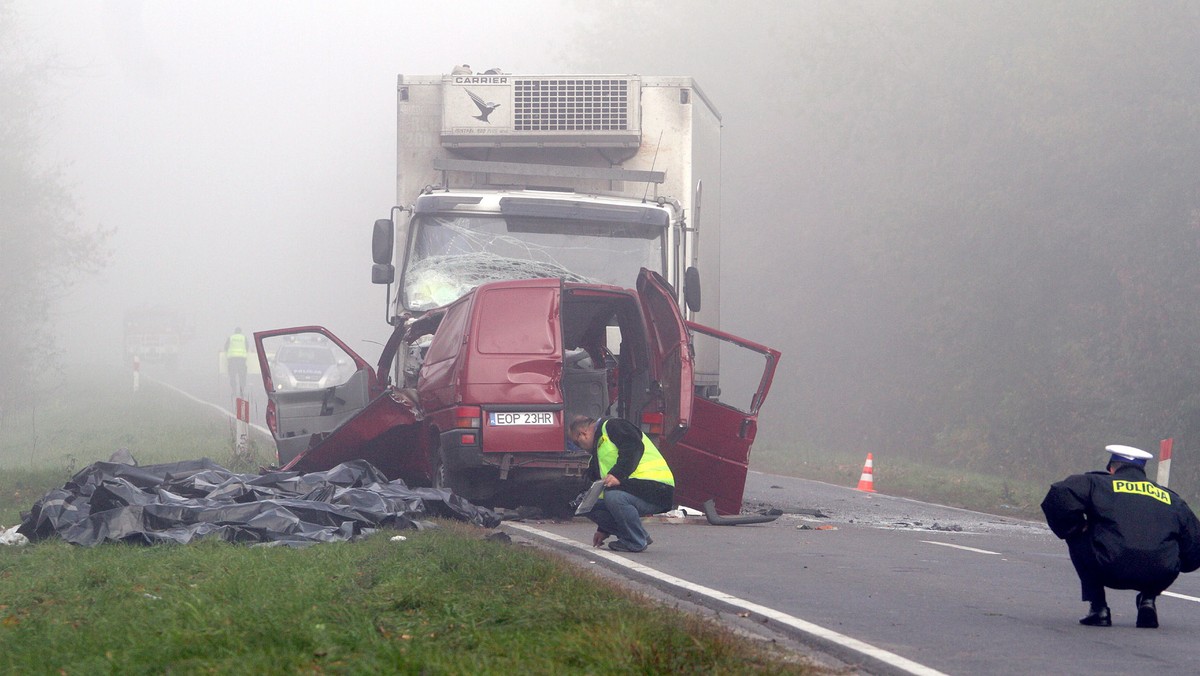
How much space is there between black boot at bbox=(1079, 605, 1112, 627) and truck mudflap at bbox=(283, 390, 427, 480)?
667 centimetres

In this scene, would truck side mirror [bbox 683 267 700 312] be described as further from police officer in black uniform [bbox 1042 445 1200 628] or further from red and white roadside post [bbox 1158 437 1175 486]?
police officer in black uniform [bbox 1042 445 1200 628]

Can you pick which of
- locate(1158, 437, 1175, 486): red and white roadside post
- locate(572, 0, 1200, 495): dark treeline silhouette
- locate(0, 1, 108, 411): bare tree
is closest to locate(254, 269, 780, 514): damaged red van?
locate(1158, 437, 1175, 486): red and white roadside post

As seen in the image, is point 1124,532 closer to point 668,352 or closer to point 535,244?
point 668,352

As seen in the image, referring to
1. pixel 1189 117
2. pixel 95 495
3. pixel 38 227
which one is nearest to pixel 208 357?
pixel 38 227

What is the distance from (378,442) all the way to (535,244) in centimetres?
274

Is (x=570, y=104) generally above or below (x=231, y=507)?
above

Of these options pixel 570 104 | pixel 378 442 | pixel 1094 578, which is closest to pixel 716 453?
pixel 378 442

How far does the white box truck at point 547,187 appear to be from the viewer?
1355 cm

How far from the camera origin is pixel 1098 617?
22.7 ft

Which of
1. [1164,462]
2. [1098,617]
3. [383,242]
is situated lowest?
[1164,462]

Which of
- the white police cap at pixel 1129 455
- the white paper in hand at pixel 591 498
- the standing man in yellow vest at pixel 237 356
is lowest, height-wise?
the standing man in yellow vest at pixel 237 356

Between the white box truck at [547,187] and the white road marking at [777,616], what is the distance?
4439 millimetres

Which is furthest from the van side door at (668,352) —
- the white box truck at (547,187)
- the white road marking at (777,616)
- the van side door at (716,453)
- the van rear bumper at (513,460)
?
the white road marking at (777,616)

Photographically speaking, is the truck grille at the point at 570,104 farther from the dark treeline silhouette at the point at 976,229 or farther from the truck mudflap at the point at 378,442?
the dark treeline silhouette at the point at 976,229
